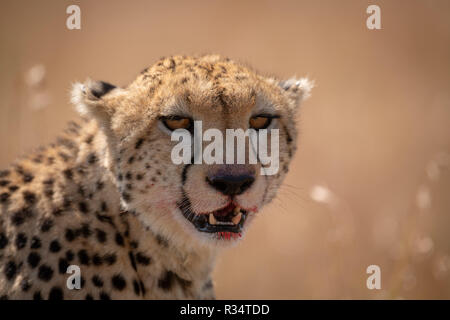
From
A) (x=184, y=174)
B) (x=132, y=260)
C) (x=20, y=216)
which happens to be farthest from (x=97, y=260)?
(x=184, y=174)

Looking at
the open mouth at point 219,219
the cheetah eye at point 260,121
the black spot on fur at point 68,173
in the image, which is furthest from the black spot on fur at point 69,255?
the cheetah eye at point 260,121

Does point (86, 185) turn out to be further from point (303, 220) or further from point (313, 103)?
point (313, 103)

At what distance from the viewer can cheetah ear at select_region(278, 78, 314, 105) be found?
3088 millimetres

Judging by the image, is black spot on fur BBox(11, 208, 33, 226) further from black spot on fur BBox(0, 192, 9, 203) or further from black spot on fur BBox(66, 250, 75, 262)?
black spot on fur BBox(66, 250, 75, 262)

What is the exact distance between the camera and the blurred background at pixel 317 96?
4812 mm

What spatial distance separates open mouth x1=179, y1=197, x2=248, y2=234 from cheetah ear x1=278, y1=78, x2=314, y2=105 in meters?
0.80

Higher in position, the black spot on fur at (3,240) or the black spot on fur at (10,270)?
the black spot on fur at (3,240)

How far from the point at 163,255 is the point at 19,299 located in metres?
0.61

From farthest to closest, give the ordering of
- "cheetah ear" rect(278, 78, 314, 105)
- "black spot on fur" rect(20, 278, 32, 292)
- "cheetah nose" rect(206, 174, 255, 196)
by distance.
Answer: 1. "cheetah ear" rect(278, 78, 314, 105)
2. "black spot on fur" rect(20, 278, 32, 292)
3. "cheetah nose" rect(206, 174, 255, 196)

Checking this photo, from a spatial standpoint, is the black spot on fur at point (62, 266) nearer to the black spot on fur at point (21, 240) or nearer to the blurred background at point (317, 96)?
Result: the black spot on fur at point (21, 240)

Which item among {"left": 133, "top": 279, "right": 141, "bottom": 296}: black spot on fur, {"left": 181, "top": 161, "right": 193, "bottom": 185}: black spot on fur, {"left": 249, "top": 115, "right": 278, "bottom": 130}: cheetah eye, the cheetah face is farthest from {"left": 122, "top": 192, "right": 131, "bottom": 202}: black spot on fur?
{"left": 249, "top": 115, "right": 278, "bottom": 130}: cheetah eye
